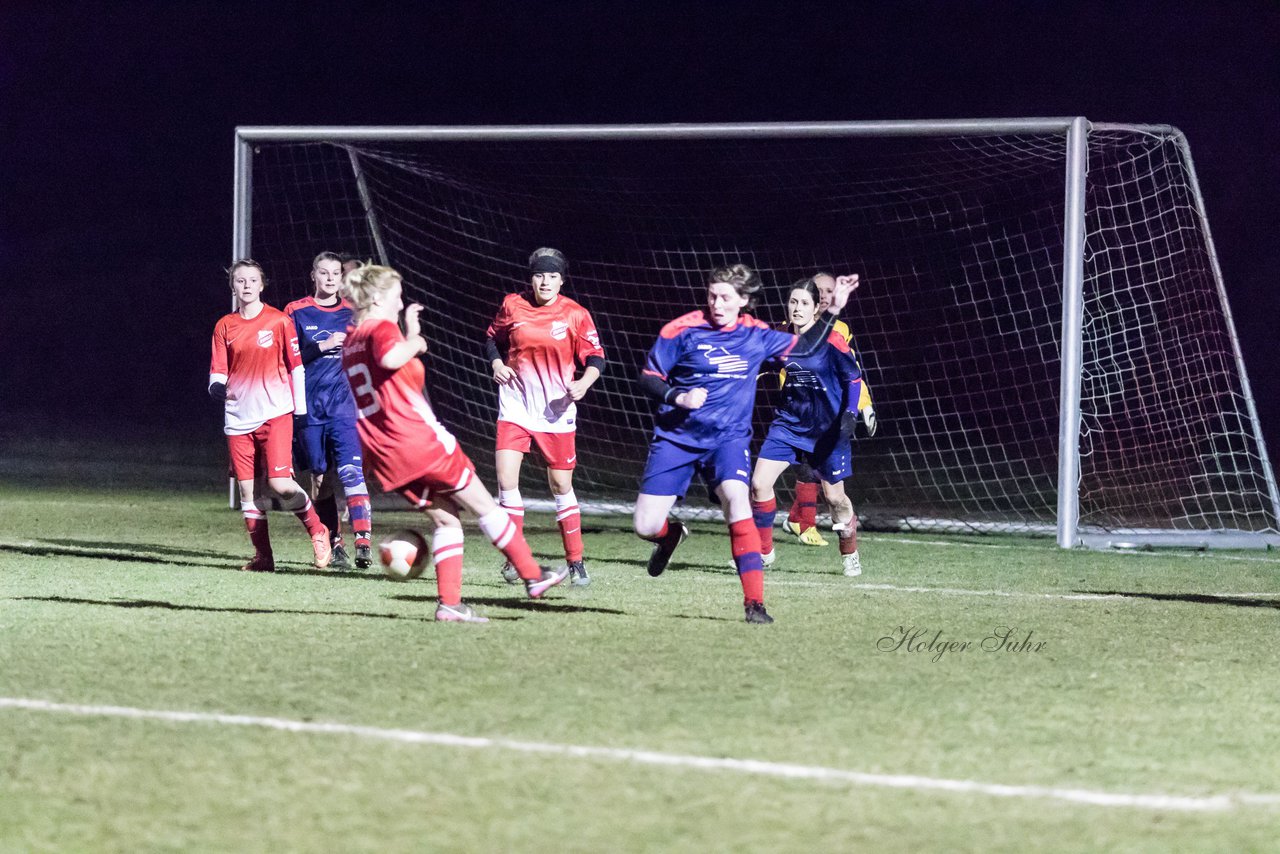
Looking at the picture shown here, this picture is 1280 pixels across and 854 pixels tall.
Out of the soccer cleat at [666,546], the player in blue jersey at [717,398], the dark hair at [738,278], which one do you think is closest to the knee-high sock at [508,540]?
the player in blue jersey at [717,398]

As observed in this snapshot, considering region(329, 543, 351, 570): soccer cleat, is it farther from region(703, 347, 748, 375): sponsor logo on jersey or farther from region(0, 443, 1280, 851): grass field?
region(703, 347, 748, 375): sponsor logo on jersey

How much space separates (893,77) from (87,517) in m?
13.1

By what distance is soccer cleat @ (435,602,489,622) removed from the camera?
21.9 feet

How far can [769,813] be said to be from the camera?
3.66 meters

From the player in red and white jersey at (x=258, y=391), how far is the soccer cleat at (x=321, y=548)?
28 centimetres

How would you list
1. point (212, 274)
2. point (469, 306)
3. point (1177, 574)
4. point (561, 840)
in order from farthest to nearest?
point (212, 274) → point (469, 306) → point (1177, 574) → point (561, 840)

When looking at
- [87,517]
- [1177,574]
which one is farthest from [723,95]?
[1177,574]

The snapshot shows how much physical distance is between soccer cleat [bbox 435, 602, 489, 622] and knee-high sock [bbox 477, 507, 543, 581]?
0.88 ft

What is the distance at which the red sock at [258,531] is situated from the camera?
28.4 ft

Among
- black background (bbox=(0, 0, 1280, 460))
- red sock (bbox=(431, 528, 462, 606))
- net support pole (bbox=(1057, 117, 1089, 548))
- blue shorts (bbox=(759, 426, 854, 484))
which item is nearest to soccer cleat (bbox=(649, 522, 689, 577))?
red sock (bbox=(431, 528, 462, 606))

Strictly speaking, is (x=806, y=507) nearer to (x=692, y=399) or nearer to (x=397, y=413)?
(x=692, y=399)

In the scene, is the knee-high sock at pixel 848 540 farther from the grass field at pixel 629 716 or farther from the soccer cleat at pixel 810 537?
the soccer cleat at pixel 810 537

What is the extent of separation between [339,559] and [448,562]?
2.69m

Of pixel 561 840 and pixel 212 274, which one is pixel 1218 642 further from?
pixel 212 274
